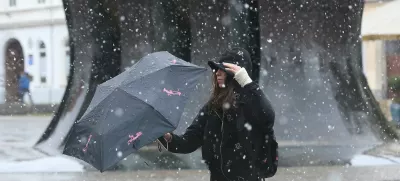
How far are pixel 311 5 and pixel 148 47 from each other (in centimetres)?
159

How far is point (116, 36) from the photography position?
7.31 meters

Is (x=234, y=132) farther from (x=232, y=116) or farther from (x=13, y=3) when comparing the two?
(x=13, y=3)

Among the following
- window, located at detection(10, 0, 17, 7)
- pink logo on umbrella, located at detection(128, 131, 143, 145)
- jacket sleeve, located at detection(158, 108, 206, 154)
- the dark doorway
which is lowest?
the dark doorway

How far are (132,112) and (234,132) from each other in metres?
0.40

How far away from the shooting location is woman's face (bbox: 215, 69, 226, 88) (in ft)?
9.40

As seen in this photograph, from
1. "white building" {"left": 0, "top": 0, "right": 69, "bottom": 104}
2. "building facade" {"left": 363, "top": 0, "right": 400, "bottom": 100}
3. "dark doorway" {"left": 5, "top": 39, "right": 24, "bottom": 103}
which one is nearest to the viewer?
"dark doorway" {"left": 5, "top": 39, "right": 24, "bottom": 103}

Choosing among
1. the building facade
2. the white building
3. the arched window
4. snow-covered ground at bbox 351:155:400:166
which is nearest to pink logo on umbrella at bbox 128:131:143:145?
snow-covered ground at bbox 351:155:400:166

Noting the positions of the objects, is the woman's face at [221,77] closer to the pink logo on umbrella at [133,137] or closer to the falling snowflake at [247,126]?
the falling snowflake at [247,126]

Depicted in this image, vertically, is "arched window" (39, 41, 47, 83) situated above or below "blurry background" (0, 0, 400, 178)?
below

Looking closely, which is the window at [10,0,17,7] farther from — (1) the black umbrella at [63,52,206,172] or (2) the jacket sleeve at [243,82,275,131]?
(2) the jacket sleeve at [243,82,275,131]

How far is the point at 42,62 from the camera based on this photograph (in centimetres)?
2741

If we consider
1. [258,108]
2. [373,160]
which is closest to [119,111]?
[258,108]

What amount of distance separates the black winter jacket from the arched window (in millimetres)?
24352

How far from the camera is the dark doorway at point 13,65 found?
24.1m
